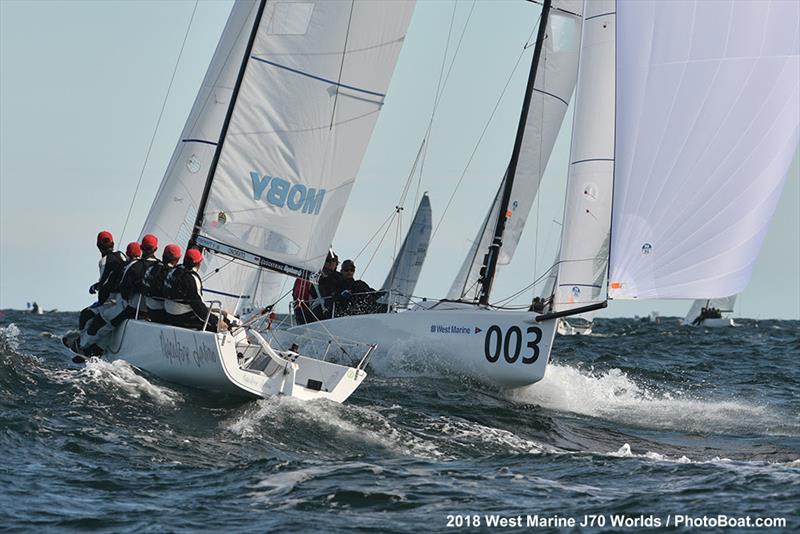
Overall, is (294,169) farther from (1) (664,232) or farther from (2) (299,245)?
(1) (664,232)

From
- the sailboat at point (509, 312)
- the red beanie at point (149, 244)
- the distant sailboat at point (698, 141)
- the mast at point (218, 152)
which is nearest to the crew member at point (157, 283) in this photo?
the red beanie at point (149, 244)

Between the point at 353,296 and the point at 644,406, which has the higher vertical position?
the point at 353,296

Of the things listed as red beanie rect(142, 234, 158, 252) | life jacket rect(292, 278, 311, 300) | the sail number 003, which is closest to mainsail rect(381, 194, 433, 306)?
life jacket rect(292, 278, 311, 300)

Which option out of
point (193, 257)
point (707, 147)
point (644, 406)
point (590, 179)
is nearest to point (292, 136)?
point (193, 257)

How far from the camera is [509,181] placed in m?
15.1

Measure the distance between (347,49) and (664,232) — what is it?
14.9ft

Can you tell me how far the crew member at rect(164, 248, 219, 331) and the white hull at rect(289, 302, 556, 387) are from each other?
157 cm

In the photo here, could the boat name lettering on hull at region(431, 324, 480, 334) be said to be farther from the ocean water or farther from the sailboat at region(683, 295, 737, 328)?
the sailboat at region(683, 295, 737, 328)

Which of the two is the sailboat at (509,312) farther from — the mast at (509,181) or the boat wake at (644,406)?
the boat wake at (644,406)

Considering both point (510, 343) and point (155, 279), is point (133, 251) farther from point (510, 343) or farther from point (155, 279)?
point (510, 343)

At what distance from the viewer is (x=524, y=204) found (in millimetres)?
17938

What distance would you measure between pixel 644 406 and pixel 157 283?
5572 millimetres

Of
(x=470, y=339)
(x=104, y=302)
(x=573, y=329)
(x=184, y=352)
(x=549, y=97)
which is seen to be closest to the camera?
(x=184, y=352)

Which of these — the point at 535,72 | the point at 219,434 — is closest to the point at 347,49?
the point at 535,72
